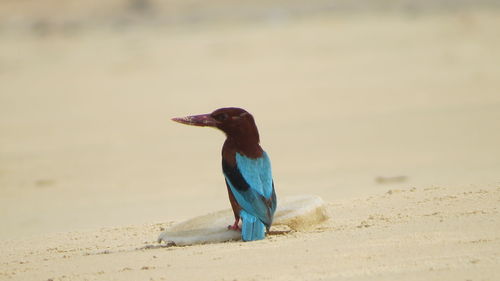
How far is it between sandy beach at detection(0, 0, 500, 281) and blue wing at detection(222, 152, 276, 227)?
0.68 ft

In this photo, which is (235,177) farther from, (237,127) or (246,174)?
(237,127)

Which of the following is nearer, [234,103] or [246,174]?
[246,174]

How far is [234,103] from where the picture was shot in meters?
17.0

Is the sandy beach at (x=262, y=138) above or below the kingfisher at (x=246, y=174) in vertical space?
below

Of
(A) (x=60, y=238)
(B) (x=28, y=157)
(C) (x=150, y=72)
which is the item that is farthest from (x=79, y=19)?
(A) (x=60, y=238)

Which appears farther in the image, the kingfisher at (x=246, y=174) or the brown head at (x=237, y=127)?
the brown head at (x=237, y=127)

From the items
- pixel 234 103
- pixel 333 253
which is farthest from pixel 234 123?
pixel 234 103

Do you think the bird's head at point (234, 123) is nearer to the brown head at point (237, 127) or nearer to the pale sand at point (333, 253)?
the brown head at point (237, 127)

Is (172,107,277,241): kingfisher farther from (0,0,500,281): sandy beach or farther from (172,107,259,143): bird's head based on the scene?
(0,0,500,281): sandy beach

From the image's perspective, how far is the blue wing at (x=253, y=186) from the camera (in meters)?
5.81

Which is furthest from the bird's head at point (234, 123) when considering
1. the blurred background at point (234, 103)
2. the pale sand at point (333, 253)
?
the blurred background at point (234, 103)

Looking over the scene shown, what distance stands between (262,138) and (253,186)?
322 inches

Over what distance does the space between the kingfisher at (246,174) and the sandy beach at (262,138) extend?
184mm

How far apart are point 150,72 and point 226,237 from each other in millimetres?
15146
